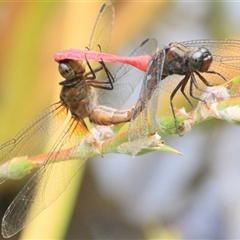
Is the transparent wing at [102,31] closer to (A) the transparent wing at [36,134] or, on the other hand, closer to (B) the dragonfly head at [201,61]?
(A) the transparent wing at [36,134]

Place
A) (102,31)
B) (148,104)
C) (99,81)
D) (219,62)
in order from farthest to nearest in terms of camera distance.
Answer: (102,31) → (99,81) → (219,62) → (148,104)

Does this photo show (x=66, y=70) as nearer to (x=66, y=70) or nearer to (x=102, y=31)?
(x=66, y=70)

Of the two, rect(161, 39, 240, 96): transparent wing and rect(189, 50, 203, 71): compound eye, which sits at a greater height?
rect(189, 50, 203, 71): compound eye

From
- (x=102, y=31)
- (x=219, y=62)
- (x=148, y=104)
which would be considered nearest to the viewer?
(x=148, y=104)

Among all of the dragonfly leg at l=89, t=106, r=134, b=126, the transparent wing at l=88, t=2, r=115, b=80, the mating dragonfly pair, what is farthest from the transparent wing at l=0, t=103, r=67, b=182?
the transparent wing at l=88, t=2, r=115, b=80

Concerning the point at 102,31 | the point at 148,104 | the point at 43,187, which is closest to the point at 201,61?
the point at 148,104

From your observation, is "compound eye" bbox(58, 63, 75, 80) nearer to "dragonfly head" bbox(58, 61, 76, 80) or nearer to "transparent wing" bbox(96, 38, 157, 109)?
"dragonfly head" bbox(58, 61, 76, 80)

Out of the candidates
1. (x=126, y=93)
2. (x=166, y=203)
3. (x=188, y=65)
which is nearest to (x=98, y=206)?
(x=166, y=203)
